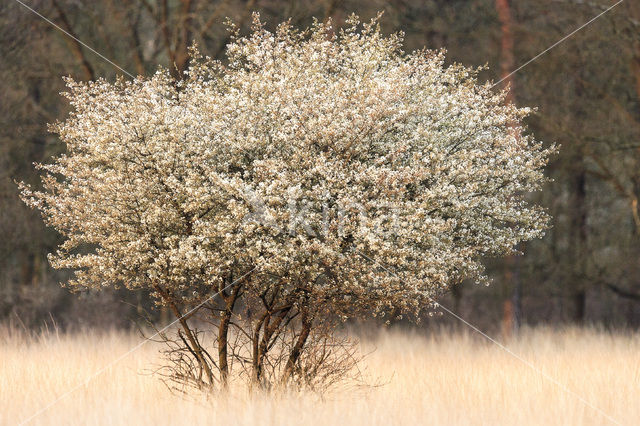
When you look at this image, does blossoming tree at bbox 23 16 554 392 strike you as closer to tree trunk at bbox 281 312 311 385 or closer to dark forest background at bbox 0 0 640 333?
tree trunk at bbox 281 312 311 385

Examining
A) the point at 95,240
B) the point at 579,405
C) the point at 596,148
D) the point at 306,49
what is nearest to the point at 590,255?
the point at 596,148

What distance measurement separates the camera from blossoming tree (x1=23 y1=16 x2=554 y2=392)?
10.2 m

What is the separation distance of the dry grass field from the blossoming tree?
107 centimetres

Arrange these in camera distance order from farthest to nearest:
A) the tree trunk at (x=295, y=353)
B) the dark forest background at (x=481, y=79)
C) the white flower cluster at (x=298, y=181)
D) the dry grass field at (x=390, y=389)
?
1. the dark forest background at (x=481, y=79)
2. the tree trunk at (x=295, y=353)
3. the dry grass field at (x=390, y=389)
4. the white flower cluster at (x=298, y=181)

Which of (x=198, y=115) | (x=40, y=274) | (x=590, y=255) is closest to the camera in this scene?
(x=198, y=115)

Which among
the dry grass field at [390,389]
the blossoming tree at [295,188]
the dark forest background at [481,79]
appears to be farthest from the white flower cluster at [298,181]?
the dark forest background at [481,79]

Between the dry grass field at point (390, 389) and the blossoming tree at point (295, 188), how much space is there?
1.07 meters

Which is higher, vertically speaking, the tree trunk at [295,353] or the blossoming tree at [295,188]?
the blossoming tree at [295,188]

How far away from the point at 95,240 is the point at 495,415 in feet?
19.3

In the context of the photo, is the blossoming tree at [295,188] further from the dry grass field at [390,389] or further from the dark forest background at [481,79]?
the dark forest background at [481,79]

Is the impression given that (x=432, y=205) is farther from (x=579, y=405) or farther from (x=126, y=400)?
(x=126, y=400)

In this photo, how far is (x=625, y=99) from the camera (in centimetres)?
2200

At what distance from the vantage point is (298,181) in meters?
10.3

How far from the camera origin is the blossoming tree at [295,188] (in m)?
10.2
